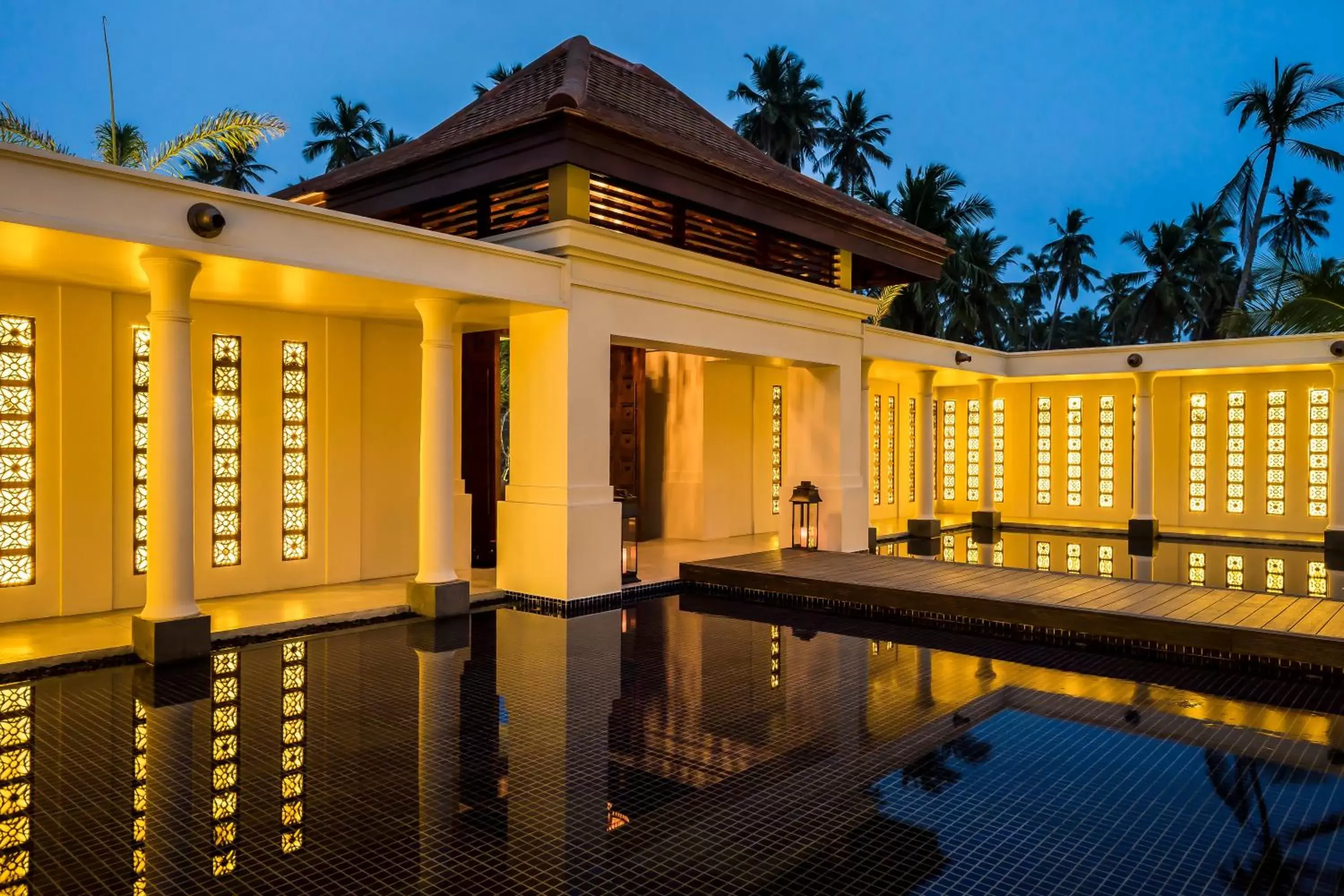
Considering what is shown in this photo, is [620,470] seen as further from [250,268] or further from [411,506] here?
[250,268]

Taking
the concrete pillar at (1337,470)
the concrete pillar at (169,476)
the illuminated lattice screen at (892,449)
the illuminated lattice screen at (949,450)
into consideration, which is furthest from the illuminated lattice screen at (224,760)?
the illuminated lattice screen at (949,450)

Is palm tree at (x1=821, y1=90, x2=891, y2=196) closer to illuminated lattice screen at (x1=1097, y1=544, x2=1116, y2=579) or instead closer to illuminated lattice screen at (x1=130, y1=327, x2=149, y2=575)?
illuminated lattice screen at (x1=1097, y1=544, x2=1116, y2=579)

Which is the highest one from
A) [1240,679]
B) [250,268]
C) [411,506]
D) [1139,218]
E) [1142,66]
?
[1142,66]

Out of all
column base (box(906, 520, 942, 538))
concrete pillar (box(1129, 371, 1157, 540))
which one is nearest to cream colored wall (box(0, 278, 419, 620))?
column base (box(906, 520, 942, 538))

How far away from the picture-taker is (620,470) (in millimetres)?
15086

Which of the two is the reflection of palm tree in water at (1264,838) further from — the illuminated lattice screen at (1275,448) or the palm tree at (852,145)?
the palm tree at (852,145)

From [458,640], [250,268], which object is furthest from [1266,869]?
[250,268]

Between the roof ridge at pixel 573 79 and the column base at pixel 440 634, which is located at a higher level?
the roof ridge at pixel 573 79

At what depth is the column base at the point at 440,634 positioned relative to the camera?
27.4ft

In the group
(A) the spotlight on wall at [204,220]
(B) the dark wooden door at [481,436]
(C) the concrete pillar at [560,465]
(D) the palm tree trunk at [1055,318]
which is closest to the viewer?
(A) the spotlight on wall at [204,220]

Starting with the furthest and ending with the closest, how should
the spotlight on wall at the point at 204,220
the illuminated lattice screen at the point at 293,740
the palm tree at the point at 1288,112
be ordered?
the palm tree at the point at 1288,112
the spotlight on wall at the point at 204,220
the illuminated lattice screen at the point at 293,740

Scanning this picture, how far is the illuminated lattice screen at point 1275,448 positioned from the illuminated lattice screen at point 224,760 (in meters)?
18.7

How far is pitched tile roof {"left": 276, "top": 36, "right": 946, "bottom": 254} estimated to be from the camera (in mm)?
10305

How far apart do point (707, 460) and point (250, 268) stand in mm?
9323
